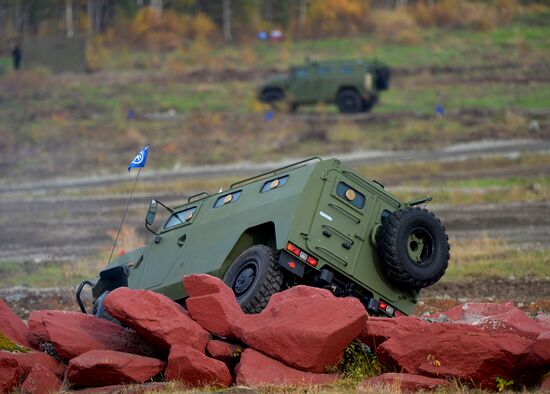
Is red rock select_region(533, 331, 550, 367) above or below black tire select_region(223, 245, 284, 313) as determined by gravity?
above

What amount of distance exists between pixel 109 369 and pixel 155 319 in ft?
2.46

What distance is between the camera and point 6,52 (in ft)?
226

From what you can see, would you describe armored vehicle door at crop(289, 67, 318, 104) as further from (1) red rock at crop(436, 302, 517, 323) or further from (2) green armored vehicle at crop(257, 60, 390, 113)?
(1) red rock at crop(436, 302, 517, 323)

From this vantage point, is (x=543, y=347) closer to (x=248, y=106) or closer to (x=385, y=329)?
(x=385, y=329)

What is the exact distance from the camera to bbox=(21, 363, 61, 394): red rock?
45.1 feet

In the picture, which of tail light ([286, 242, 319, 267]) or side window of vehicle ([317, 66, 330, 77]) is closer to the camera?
tail light ([286, 242, 319, 267])

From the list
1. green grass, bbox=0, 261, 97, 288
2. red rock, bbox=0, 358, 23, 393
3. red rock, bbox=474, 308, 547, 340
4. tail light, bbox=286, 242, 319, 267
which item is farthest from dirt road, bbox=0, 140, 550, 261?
red rock, bbox=0, 358, 23, 393

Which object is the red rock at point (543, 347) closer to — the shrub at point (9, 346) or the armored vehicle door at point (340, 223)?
the armored vehicle door at point (340, 223)

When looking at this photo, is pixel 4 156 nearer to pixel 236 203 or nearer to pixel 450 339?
pixel 236 203

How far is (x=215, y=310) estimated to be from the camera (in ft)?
47.4

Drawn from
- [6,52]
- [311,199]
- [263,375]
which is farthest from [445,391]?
[6,52]

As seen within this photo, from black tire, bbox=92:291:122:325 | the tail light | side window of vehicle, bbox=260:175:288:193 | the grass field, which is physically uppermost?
side window of vehicle, bbox=260:175:288:193

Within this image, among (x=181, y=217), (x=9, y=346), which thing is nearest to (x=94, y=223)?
(x=181, y=217)

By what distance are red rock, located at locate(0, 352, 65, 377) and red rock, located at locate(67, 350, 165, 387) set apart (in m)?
0.52
